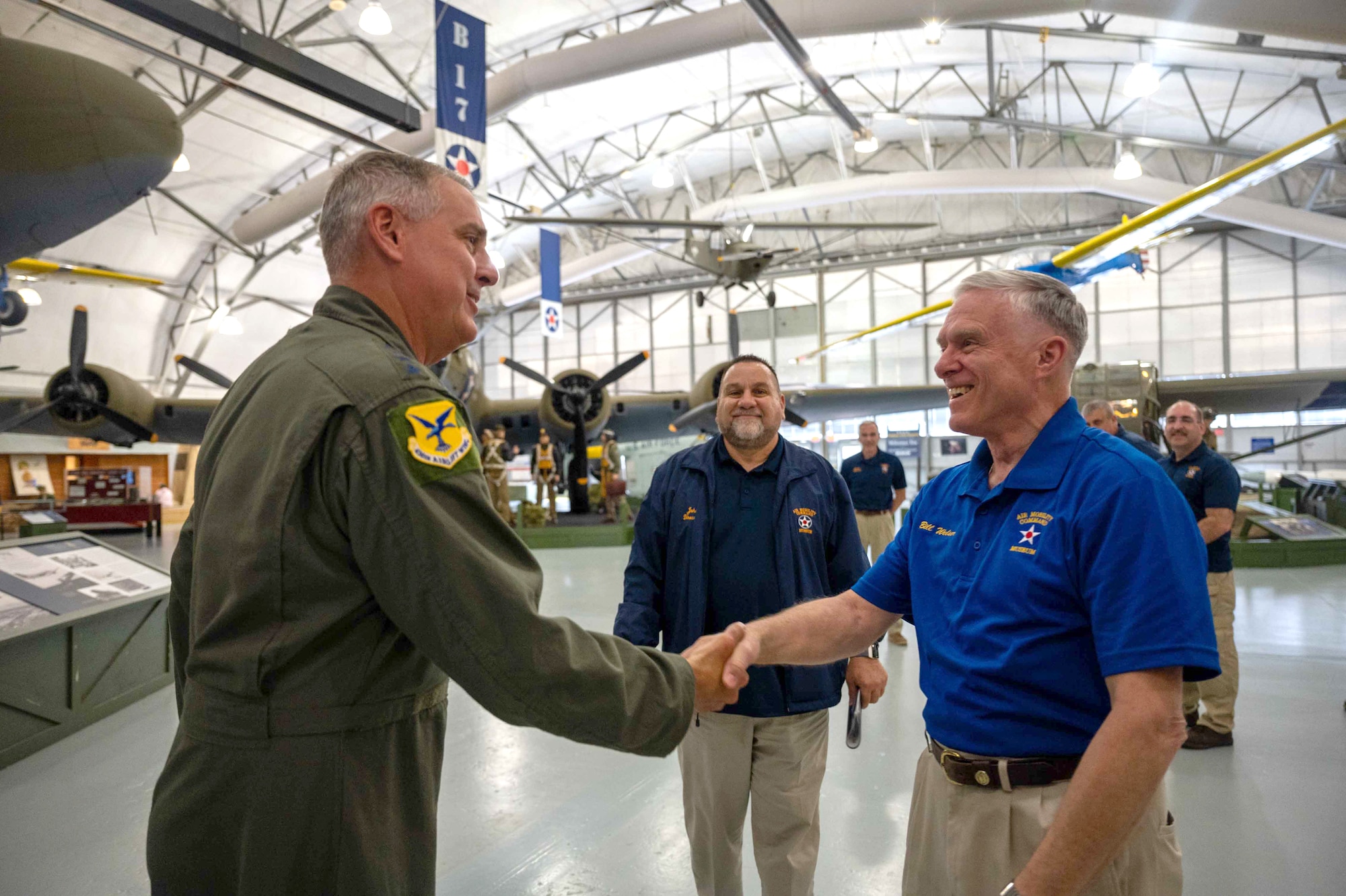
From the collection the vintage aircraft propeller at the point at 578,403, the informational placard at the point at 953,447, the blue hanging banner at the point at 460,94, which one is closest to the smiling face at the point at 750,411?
the blue hanging banner at the point at 460,94

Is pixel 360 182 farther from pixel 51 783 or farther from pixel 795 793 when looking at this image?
pixel 51 783

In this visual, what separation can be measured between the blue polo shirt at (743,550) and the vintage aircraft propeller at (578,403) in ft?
40.0

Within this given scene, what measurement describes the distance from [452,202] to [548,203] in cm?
2460

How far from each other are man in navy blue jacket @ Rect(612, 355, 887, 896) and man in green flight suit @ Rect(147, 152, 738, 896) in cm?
128

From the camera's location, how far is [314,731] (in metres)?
1.17

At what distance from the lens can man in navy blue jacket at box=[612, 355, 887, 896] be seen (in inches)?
96.2

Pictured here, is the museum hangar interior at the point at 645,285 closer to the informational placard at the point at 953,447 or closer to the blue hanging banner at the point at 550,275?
the blue hanging banner at the point at 550,275

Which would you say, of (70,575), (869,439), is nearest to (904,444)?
(869,439)

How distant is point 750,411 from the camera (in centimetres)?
274

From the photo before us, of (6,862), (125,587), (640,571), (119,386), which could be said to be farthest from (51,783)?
(119,386)

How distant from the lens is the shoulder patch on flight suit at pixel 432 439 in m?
1.15

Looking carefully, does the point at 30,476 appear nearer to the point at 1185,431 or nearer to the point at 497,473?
the point at 497,473

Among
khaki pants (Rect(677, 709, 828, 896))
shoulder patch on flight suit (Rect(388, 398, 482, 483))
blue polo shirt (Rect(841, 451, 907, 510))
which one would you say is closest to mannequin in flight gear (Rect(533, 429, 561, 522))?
blue polo shirt (Rect(841, 451, 907, 510))

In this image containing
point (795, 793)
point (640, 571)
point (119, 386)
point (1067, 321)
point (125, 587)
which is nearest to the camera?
point (1067, 321)
